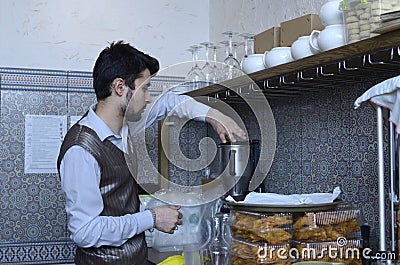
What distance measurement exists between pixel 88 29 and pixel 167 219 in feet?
4.27

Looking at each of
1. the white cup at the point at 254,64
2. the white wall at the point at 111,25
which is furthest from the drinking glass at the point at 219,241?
the white wall at the point at 111,25

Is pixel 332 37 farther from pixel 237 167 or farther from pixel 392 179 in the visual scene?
pixel 237 167

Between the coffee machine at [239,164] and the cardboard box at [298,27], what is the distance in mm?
470

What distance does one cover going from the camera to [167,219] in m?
1.89

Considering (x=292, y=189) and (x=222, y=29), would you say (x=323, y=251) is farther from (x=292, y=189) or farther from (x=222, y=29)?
(x=222, y=29)

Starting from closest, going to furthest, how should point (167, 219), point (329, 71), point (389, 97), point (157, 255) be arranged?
point (389, 97), point (329, 71), point (167, 219), point (157, 255)

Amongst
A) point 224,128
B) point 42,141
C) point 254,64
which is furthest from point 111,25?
point 224,128

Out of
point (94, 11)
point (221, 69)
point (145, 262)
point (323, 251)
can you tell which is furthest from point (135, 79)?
point (94, 11)

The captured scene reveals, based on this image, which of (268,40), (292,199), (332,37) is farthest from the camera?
(268,40)

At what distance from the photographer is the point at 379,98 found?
1.36m

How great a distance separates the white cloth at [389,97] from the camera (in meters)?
1.29

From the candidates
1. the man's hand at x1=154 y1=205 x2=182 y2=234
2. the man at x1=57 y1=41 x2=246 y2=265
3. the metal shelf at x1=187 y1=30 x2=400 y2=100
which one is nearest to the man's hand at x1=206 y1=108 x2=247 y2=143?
the man at x1=57 y1=41 x2=246 y2=265

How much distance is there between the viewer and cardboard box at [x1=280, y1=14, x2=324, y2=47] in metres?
1.93

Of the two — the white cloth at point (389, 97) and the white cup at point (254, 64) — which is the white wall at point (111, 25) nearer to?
the white cup at point (254, 64)
